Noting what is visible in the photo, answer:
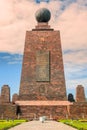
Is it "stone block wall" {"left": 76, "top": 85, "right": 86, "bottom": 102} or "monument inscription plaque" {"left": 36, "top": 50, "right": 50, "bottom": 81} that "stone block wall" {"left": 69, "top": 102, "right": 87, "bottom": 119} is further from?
"monument inscription plaque" {"left": 36, "top": 50, "right": 50, "bottom": 81}

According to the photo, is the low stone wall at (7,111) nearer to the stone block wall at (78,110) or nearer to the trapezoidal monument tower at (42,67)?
the trapezoidal monument tower at (42,67)

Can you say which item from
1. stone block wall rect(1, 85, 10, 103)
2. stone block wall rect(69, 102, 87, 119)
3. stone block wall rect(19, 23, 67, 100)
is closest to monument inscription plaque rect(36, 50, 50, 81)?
stone block wall rect(19, 23, 67, 100)

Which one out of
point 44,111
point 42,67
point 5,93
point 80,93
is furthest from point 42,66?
point 44,111

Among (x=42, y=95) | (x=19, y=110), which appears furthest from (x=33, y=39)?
(x=19, y=110)

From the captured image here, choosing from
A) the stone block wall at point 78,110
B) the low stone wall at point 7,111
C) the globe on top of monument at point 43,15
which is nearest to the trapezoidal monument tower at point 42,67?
the globe on top of monument at point 43,15

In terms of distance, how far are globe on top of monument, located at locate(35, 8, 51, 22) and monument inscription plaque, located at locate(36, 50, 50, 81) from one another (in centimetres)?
494

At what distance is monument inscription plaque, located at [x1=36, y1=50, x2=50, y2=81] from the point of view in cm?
3484

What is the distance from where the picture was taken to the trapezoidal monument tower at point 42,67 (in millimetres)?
34281

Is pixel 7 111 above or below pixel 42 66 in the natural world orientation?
below

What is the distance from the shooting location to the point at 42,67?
3516 centimetres

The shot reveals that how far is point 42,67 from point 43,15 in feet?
23.9

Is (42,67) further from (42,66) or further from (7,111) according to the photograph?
(7,111)

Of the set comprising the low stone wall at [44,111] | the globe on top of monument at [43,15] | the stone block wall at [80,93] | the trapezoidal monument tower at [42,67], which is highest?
the globe on top of monument at [43,15]

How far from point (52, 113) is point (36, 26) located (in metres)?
12.3
